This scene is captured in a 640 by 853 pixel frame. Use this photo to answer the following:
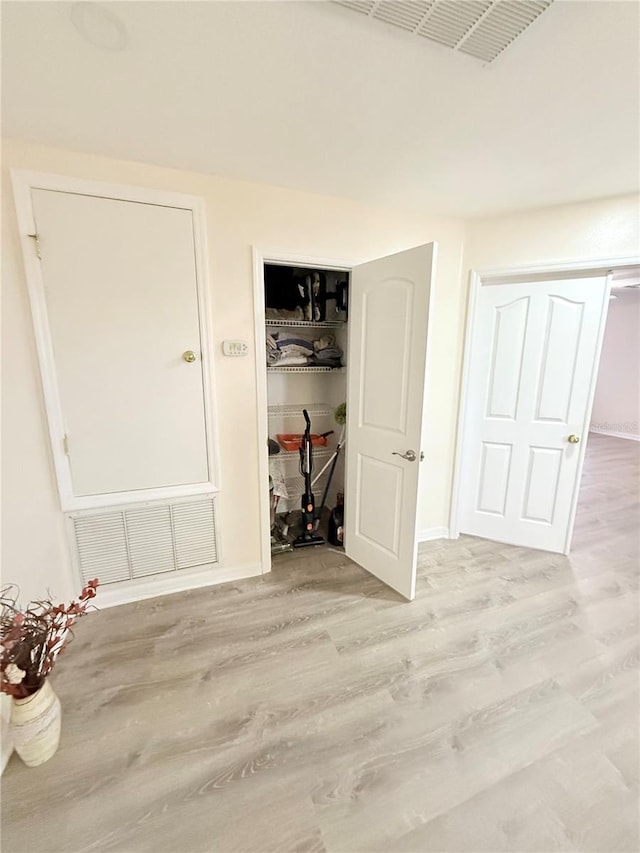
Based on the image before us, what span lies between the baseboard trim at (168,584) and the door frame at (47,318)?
1.81 ft

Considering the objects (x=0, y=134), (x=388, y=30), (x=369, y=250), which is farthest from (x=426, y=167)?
(x=0, y=134)

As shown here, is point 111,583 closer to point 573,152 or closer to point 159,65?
point 159,65

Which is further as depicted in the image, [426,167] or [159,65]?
[426,167]

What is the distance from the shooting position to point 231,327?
6.75 ft

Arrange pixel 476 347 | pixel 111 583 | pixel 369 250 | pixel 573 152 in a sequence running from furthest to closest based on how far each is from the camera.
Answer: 1. pixel 476 347
2. pixel 369 250
3. pixel 111 583
4. pixel 573 152

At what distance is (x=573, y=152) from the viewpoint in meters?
1.63

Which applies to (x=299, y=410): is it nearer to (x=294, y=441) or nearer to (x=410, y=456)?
(x=294, y=441)

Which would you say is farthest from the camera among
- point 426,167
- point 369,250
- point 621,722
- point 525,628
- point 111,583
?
point 369,250

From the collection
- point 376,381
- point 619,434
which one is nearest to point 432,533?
point 376,381

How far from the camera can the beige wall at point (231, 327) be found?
1623mm

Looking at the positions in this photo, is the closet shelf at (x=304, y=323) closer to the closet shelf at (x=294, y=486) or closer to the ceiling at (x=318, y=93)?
the ceiling at (x=318, y=93)

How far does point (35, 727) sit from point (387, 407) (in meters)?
2.09

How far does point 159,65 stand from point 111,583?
2444 millimetres

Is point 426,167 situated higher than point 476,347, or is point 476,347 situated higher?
point 426,167
